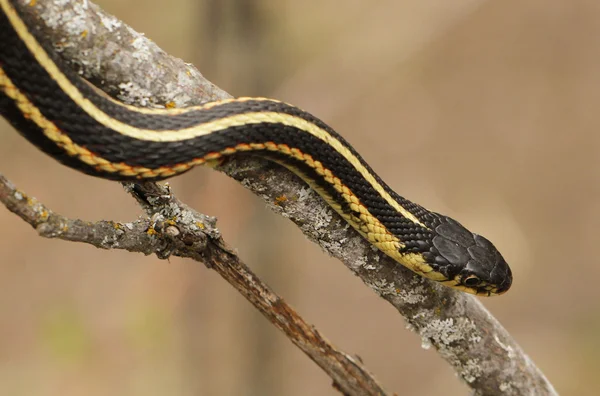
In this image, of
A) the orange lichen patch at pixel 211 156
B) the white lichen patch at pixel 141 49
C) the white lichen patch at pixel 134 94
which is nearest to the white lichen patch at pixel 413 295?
the orange lichen patch at pixel 211 156

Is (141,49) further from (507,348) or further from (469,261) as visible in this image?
(507,348)

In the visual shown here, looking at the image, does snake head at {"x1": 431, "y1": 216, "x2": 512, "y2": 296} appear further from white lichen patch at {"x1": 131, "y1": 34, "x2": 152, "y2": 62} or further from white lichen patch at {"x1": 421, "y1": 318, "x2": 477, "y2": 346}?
white lichen patch at {"x1": 131, "y1": 34, "x2": 152, "y2": 62}

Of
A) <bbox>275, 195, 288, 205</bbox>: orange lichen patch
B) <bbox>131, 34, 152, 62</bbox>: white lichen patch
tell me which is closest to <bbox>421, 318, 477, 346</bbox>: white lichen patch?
<bbox>275, 195, 288, 205</bbox>: orange lichen patch

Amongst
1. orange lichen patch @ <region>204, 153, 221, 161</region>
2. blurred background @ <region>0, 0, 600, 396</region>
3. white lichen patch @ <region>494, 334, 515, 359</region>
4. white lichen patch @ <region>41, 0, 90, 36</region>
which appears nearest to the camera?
white lichen patch @ <region>41, 0, 90, 36</region>

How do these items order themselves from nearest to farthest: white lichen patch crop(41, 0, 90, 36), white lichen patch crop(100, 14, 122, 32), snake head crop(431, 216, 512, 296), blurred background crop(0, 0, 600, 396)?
white lichen patch crop(41, 0, 90, 36), white lichen patch crop(100, 14, 122, 32), snake head crop(431, 216, 512, 296), blurred background crop(0, 0, 600, 396)

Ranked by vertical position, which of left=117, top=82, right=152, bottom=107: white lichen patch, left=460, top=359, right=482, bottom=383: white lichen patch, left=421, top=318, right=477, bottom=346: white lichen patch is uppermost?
left=117, top=82, right=152, bottom=107: white lichen patch

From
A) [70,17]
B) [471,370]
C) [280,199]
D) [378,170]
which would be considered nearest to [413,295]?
[471,370]

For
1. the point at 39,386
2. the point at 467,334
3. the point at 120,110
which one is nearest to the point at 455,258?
the point at 467,334

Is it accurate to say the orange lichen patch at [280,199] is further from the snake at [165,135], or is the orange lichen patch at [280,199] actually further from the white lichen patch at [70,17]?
the white lichen patch at [70,17]
